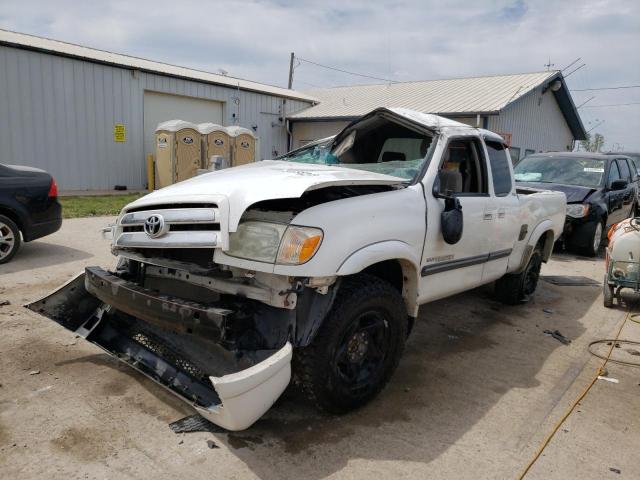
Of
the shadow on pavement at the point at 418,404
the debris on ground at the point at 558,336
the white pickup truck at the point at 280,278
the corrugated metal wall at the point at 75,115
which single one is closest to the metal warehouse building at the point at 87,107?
the corrugated metal wall at the point at 75,115

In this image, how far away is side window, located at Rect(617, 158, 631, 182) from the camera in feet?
33.5

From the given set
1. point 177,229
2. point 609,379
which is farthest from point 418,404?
point 177,229

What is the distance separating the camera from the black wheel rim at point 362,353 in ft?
10.1

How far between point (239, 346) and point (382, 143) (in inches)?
108

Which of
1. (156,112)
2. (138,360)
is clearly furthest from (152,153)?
(138,360)

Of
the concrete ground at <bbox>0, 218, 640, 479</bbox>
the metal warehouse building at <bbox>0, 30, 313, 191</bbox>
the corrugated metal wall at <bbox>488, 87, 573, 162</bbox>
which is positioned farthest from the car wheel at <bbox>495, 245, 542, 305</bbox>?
the metal warehouse building at <bbox>0, 30, 313, 191</bbox>

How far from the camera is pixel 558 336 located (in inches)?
195

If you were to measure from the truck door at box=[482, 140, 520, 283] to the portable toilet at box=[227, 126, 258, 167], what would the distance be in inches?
483

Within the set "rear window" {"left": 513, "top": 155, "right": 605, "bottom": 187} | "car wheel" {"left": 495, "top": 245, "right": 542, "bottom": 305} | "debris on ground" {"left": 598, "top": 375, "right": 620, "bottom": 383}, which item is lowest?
"debris on ground" {"left": 598, "top": 375, "right": 620, "bottom": 383}

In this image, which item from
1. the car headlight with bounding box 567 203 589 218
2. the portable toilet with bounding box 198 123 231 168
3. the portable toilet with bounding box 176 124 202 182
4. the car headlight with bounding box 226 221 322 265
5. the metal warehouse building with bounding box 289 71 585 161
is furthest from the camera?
the metal warehouse building with bounding box 289 71 585 161

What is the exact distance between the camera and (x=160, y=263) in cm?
325

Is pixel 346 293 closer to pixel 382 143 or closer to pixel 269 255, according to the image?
pixel 269 255

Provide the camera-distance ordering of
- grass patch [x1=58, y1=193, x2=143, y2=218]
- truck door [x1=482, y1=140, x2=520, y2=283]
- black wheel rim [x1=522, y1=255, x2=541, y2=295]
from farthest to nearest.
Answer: grass patch [x1=58, y1=193, x2=143, y2=218]
black wheel rim [x1=522, y1=255, x2=541, y2=295]
truck door [x1=482, y1=140, x2=520, y2=283]

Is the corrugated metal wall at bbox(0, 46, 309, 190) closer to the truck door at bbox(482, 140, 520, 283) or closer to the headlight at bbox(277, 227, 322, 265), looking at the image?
the truck door at bbox(482, 140, 520, 283)
